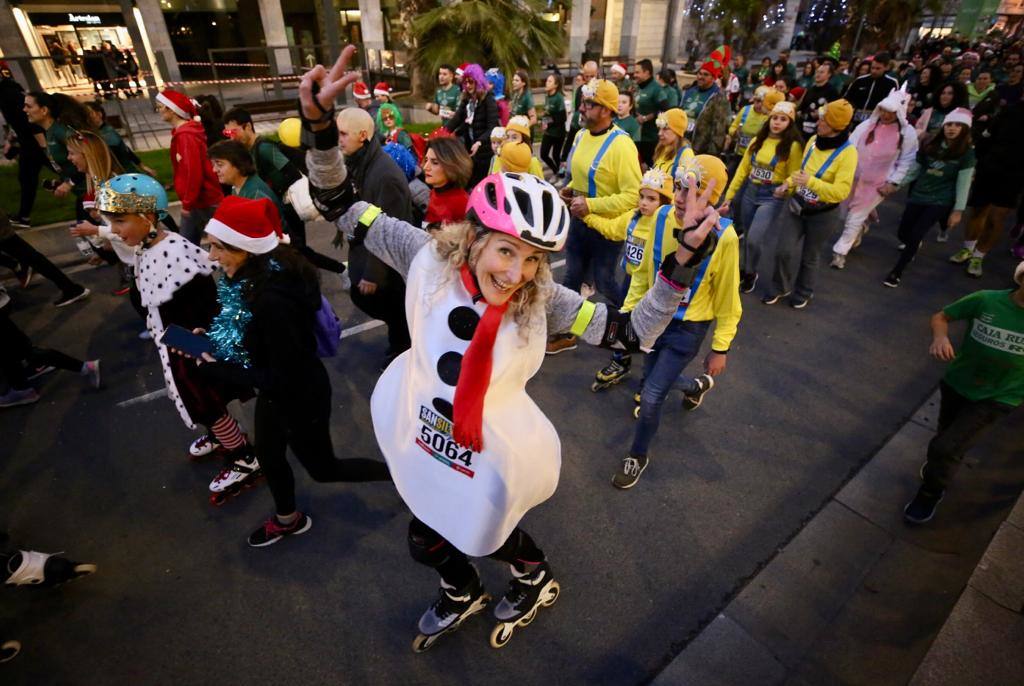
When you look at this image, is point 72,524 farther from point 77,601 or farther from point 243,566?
point 243,566

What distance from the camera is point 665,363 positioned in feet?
12.1

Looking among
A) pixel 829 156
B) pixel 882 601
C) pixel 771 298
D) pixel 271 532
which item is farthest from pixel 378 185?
pixel 771 298

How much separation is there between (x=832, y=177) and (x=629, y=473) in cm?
398

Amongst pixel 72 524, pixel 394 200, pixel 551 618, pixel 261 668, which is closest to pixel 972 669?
pixel 551 618

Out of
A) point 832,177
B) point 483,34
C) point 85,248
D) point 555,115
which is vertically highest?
point 483,34

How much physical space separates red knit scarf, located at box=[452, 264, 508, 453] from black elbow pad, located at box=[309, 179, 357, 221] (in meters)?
0.79

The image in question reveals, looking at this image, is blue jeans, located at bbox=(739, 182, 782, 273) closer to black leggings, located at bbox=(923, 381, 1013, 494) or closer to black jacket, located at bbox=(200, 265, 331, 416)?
black leggings, located at bbox=(923, 381, 1013, 494)

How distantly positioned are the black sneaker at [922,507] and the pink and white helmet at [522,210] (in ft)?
11.1

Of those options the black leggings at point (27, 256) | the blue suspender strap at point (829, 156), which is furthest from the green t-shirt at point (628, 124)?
the black leggings at point (27, 256)

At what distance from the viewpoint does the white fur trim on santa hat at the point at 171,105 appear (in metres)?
5.58

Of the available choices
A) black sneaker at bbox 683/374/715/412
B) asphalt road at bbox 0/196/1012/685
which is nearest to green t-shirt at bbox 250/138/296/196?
asphalt road at bbox 0/196/1012/685

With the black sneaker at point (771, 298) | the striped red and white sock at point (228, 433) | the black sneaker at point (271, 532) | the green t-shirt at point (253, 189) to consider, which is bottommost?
the black sneaker at point (771, 298)

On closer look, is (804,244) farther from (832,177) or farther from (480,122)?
(480,122)

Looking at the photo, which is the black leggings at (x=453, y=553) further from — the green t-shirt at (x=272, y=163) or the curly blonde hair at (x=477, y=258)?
the green t-shirt at (x=272, y=163)
